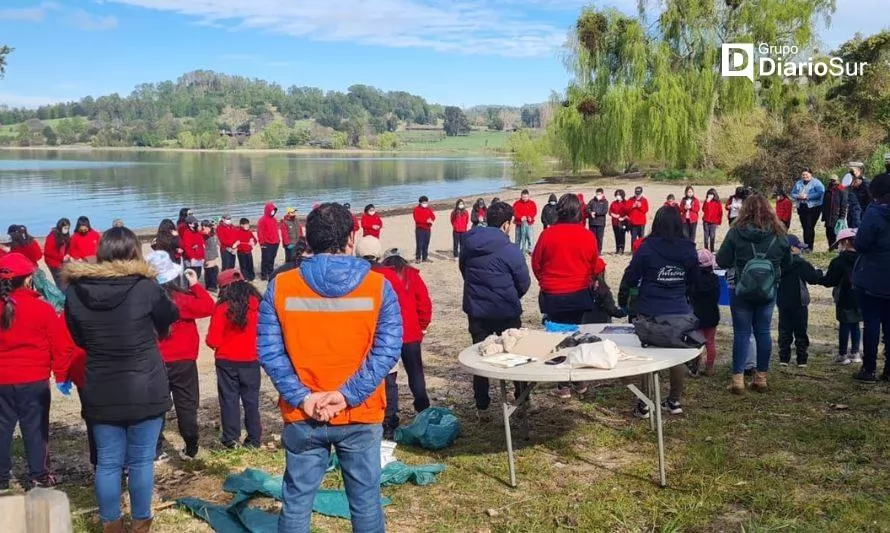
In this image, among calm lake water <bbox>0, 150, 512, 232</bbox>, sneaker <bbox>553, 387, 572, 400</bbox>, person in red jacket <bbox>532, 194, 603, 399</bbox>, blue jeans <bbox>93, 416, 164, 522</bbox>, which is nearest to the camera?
blue jeans <bbox>93, 416, 164, 522</bbox>

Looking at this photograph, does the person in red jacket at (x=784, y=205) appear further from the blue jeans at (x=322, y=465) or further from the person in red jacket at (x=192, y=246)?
the blue jeans at (x=322, y=465)

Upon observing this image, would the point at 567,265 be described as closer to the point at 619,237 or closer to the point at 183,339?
the point at 183,339

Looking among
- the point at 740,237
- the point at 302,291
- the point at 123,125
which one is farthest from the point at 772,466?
the point at 123,125

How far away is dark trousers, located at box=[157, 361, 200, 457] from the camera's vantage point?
18.0 ft

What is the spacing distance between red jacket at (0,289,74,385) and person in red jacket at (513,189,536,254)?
14.0 m

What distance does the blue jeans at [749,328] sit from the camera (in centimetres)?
625

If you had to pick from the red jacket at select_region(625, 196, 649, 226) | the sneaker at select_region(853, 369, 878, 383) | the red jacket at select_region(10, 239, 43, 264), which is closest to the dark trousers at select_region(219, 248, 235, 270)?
the red jacket at select_region(10, 239, 43, 264)

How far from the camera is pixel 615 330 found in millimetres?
5496

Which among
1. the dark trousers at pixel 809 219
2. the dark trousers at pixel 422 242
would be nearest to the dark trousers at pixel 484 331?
the dark trousers at pixel 809 219

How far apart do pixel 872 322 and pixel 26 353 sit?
660cm

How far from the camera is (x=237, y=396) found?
19.0 ft

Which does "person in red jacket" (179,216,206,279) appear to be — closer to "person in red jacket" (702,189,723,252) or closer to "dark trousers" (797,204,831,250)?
"person in red jacket" (702,189,723,252)

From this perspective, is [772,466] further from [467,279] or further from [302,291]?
[302,291]

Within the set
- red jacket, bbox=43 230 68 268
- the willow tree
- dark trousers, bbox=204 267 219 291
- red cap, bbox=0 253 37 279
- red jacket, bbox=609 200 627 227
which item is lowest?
dark trousers, bbox=204 267 219 291
